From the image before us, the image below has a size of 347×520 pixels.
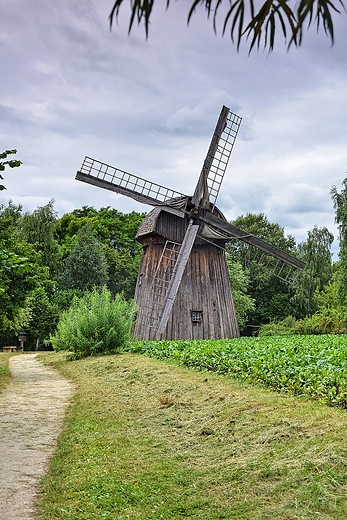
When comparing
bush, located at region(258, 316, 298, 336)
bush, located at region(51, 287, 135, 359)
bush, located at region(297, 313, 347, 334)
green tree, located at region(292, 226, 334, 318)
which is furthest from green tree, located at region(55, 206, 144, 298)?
bush, located at region(51, 287, 135, 359)

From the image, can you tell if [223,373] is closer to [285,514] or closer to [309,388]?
[309,388]

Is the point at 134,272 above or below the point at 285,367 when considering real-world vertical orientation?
above

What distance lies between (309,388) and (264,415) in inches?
51.8

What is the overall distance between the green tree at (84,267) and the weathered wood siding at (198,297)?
1633 centimetres

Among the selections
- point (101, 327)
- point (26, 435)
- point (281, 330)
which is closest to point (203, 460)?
point (26, 435)

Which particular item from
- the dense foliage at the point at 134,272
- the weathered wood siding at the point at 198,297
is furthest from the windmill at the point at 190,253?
the dense foliage at the point at 134,272

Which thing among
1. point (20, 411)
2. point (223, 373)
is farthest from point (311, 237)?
point (20, 411)

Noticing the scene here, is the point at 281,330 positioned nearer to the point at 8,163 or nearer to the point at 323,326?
the point at 323,326

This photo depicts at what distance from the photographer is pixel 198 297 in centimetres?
2320

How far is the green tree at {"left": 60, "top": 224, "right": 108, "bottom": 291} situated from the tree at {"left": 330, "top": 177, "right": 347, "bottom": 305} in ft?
53.3

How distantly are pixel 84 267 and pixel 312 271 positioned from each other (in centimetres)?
1698

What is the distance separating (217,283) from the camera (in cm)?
Result: 2378

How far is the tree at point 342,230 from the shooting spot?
109 ft

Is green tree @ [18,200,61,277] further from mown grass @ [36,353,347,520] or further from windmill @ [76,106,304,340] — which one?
mown grass @ [36,353,347,520]
